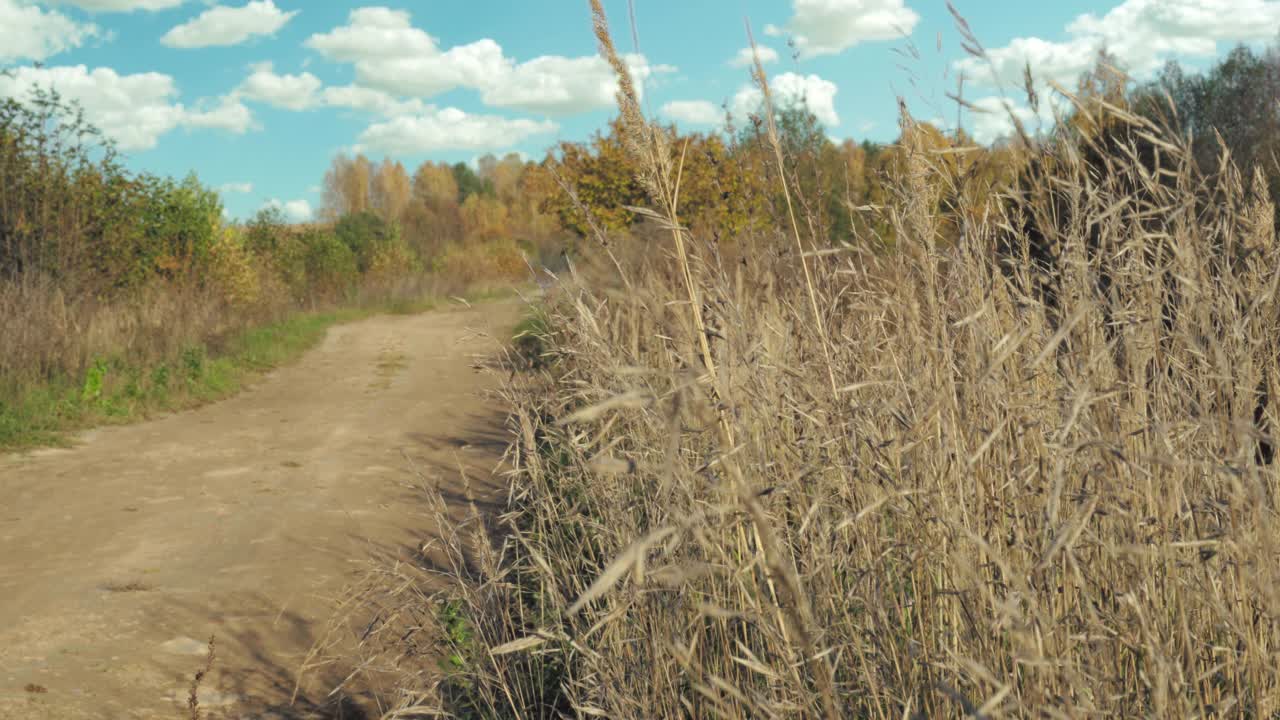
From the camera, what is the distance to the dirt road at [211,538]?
320cm

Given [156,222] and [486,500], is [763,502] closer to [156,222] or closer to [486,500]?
[486,500]

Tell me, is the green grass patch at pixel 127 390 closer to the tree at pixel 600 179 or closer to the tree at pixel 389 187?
the tree at pixel 600 179

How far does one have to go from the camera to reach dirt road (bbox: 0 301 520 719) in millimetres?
3201

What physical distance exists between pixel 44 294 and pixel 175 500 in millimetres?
5643

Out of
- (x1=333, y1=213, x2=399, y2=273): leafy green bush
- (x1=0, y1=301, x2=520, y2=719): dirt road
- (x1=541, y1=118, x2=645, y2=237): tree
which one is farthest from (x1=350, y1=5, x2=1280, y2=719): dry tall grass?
(x1=333, y1=213, x2=399, y2=273): leafy green bush

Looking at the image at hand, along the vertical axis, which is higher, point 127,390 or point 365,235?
point 365,235

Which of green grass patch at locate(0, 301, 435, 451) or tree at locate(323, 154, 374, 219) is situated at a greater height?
tree at locate(323, 154, 374, 219)

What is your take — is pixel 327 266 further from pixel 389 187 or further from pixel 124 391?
pixel 389 187

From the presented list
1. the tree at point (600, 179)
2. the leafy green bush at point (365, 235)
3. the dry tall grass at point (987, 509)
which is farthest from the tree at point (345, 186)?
the dry tall grass at point (987, 509)

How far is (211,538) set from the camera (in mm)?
4871

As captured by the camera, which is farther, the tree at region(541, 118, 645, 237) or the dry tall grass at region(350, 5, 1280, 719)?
the tree at region(541, 118, 645, 237)

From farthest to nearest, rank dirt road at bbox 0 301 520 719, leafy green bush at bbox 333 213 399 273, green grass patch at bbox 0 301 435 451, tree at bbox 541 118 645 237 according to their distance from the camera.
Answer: leafy green bush at bbox 333 213 399 273
tree at bbox 541 118 645 237
green grass patch at bbox 0 301 435 451
dirt road at bbox 0 301 520 719

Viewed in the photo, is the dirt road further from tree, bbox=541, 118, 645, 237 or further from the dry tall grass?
tree, bbox=541, 118, 645, 237

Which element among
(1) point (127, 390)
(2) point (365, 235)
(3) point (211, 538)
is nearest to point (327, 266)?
(2) point (365, 235)
